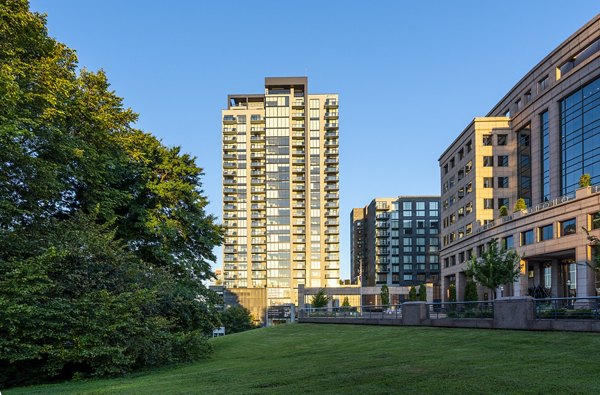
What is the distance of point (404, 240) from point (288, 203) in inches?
1658

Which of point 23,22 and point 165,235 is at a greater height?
point 23,22

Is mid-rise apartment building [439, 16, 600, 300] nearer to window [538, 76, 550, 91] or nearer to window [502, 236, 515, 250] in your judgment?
window [538, 76, 550, 91]

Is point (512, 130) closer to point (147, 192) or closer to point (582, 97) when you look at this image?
point (582, 97)

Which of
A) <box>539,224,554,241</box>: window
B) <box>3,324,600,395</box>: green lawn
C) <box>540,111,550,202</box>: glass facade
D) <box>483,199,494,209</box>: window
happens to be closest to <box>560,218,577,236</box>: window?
<box>539,224,554,241</box>: window

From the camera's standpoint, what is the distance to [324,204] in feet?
459

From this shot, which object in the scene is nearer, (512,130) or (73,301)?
(73,301)

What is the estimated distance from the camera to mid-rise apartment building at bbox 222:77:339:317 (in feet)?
456

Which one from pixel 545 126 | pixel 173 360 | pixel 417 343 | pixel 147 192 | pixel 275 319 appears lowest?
pixel 275 319

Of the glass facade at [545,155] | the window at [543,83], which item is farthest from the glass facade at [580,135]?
the window at [543,83]

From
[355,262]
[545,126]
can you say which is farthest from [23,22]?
[355,262]

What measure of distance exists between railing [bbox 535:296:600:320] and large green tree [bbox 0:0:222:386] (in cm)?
1445

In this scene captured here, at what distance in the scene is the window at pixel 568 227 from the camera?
156 ft

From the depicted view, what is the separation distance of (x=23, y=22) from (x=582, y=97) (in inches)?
2103

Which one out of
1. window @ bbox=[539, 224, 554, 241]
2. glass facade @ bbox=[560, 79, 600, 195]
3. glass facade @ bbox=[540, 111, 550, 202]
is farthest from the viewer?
glass facade @ bbox=[540, 111, 550, 202]
